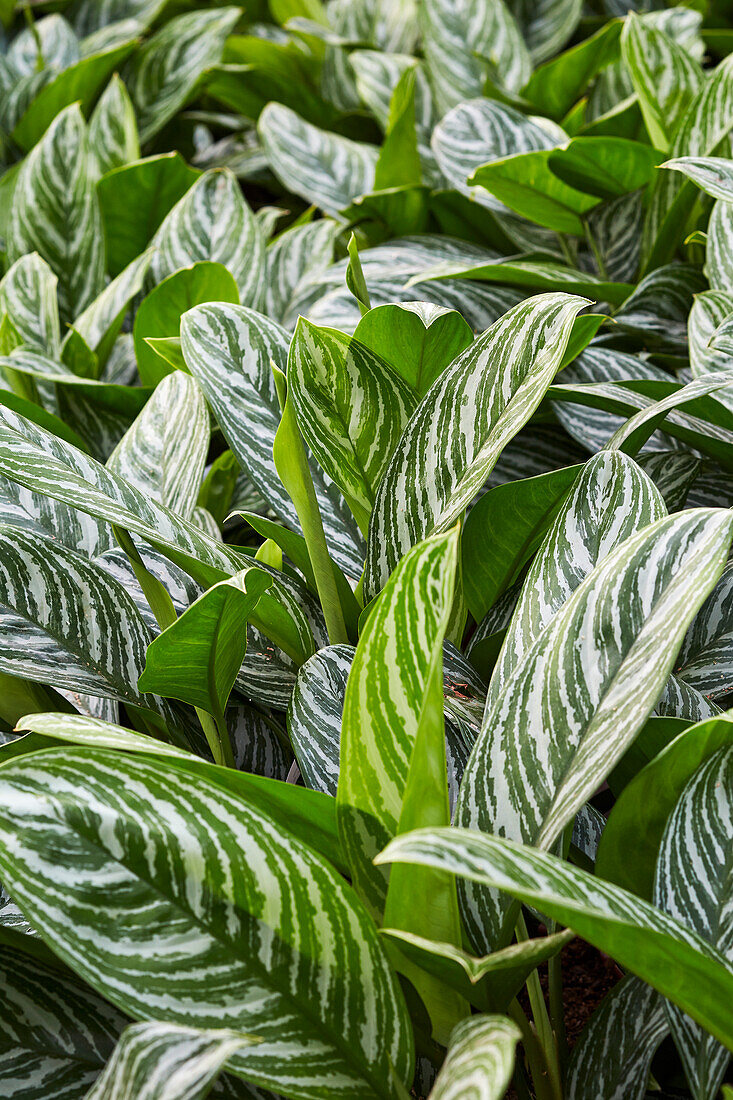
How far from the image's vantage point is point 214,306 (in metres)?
0.77

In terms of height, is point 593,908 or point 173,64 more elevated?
point 173,64

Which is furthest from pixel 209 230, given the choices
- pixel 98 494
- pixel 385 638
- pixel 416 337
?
pixel 385 638

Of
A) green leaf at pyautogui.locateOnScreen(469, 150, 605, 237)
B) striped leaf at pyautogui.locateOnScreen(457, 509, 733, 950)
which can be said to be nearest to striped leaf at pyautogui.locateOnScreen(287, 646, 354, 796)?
striped leaf at pyautogui.locateOnScreen(457, 509, 733, 950)

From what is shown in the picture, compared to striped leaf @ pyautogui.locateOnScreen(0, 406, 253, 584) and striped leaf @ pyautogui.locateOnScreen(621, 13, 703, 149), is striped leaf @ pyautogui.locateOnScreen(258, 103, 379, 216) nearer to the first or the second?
striped leaf @ pyautogui.locateOnScreen(621, 13, 703, 149)

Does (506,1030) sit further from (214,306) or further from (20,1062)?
(214,306)

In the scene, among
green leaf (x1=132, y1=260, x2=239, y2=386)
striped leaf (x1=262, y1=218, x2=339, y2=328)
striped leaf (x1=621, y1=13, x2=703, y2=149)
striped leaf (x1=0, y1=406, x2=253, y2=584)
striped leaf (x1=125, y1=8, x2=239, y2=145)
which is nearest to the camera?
striped leaf (x1=0, y1=406, x2=253, y2=584)

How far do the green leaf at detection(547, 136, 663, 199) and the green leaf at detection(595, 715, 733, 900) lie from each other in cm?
68

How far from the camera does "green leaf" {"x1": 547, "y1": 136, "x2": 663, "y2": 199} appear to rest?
38.3 inches

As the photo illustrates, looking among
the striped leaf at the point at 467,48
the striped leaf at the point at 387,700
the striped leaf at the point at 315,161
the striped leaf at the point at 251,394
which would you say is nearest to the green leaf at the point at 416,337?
the striped leaf at the point at 251,394

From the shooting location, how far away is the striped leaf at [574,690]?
0.47 meters

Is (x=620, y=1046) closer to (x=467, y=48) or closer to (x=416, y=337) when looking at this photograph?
(x=416, y=337)

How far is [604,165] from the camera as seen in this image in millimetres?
1007

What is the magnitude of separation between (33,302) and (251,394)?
459 mm

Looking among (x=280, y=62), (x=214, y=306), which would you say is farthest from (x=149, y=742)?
(x=280, y=62)
